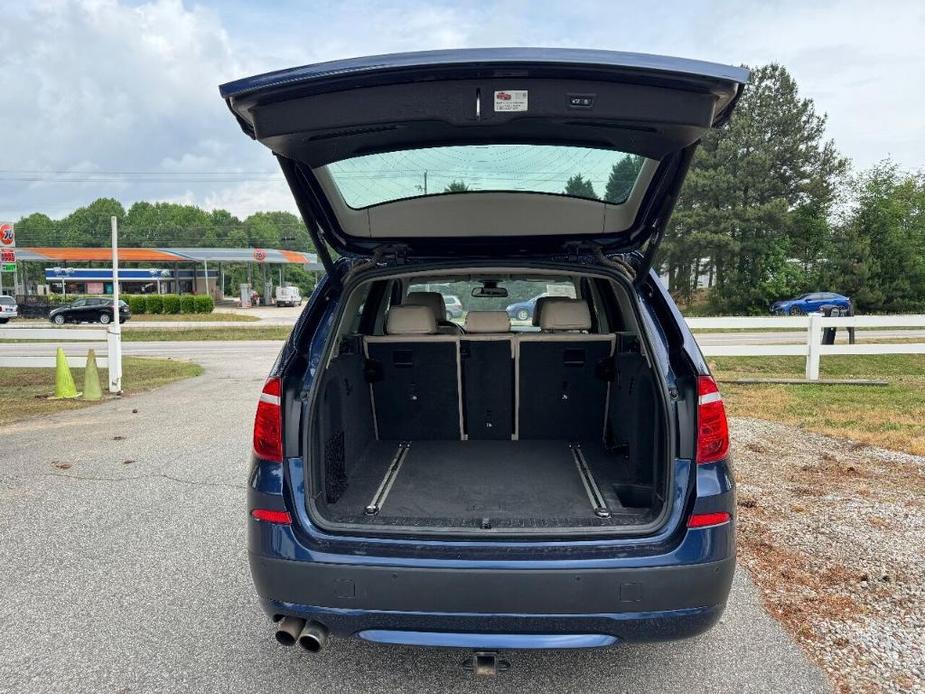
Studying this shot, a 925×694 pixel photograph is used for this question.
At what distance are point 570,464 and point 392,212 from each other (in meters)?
1.66

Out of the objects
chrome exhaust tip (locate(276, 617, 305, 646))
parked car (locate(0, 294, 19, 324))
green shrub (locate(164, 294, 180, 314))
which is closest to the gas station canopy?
green shrub (locate(164, 294, 180, 314))

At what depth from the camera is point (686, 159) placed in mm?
2518

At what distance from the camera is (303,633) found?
2.29 m

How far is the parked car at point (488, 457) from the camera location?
80.7 inches

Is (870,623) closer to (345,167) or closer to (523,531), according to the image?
(523,531)

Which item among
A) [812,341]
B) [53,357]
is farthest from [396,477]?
[53,357]

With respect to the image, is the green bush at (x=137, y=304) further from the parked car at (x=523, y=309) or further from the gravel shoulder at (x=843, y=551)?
the gravel shoulder at (x=843, y=551)

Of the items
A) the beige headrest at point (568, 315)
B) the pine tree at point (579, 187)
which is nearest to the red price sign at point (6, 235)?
the beige headrest at point (568, 315)

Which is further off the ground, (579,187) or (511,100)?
(511,100)

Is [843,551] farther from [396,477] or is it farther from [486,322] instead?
[396,477]

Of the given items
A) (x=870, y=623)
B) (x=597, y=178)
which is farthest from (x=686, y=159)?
(x=870, y=623)

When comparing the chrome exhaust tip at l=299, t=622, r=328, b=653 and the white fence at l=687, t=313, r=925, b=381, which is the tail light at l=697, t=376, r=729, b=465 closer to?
the chrome exhaust tip at l=299, t=622, r=328, b=653

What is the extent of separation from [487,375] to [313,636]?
2.24m

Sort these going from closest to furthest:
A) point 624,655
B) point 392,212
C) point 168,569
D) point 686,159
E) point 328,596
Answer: point 328,596
point 686,159
point 624,655
point 392,212
point 168,569
